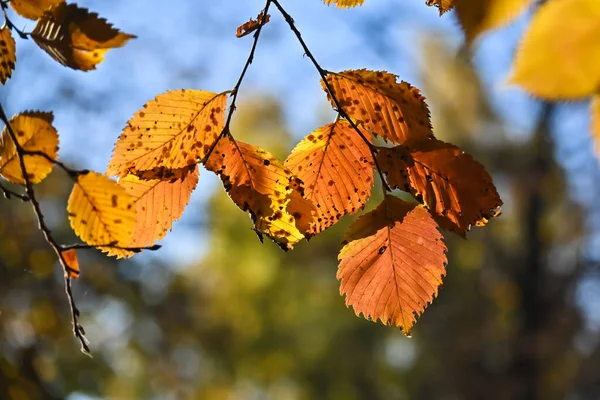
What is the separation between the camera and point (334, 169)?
1.42ft

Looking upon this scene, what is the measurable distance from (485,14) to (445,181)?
8.3 inches

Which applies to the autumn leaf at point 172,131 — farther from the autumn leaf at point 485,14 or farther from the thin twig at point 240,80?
the autumn leaf at point 485,14

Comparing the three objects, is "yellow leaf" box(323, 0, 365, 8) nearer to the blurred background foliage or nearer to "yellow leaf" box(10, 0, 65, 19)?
"yellow leaf" box(10, 0, 65, 19)

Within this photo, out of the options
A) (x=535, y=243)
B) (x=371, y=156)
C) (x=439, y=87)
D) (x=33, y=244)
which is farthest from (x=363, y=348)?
(x=371, y=156)

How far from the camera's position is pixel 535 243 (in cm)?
559

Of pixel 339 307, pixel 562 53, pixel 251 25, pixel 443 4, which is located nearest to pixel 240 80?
pixel 251 25

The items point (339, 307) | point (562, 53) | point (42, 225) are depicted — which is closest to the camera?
point (562, 53)

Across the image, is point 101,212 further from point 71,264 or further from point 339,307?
point 339,307

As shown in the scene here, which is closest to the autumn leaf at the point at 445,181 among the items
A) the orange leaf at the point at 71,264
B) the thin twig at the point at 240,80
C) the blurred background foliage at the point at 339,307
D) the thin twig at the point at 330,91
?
the thin twig at the point at 330,91

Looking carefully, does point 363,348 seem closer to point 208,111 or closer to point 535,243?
point 535,243

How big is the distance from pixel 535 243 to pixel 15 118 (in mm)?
5767

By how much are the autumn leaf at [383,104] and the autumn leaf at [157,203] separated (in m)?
0.12

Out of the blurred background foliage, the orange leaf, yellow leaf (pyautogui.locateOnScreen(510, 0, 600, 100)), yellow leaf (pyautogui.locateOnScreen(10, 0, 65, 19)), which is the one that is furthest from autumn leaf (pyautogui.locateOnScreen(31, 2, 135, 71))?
the blurred background foliage

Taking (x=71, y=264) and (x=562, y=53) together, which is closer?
(x=562, y=53)
